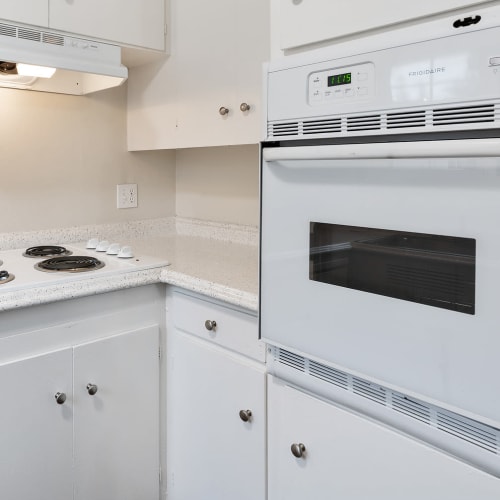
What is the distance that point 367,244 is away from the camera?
933 mm

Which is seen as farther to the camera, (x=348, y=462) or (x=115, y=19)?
(x=115, y=19)

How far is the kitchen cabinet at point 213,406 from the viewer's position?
1.32 metres

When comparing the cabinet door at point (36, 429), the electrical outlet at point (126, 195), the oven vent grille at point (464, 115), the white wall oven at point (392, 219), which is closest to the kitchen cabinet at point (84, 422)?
the cabinet door at point (36, 429)

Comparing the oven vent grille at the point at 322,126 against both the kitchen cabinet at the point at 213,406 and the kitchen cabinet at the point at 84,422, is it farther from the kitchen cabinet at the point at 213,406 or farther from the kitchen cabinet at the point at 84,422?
the kitchen cabinet at the point at 84,422

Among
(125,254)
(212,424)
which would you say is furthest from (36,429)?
(125,254)

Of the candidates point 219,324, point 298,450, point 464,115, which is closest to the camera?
point 464,115

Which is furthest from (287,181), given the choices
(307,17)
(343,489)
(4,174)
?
(4,174)

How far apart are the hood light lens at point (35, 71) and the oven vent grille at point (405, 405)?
1168 millimetres

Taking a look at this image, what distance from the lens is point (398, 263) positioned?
2.93 ft

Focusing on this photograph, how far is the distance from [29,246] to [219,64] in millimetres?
982

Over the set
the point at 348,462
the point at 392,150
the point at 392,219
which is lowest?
the point at 348,462

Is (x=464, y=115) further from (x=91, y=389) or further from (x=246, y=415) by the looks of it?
(x=91, y=389)

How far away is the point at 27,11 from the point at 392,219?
1.28 metres

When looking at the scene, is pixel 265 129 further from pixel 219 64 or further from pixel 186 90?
pixel 186 90
